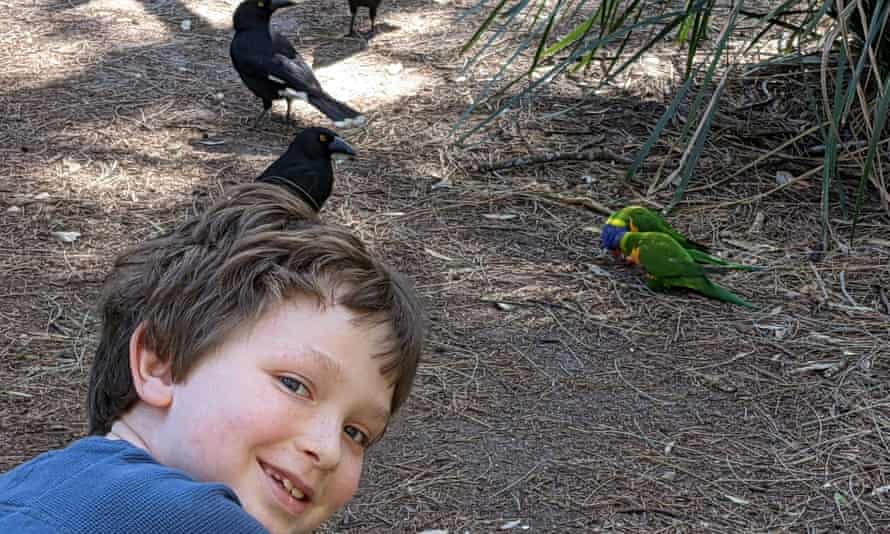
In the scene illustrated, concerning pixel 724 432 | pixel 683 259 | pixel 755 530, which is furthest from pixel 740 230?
pixel 755 530

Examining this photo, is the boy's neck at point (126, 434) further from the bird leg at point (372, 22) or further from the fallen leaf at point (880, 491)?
the bird leg at point (372, 22)

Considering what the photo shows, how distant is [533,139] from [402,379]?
4.29 metres

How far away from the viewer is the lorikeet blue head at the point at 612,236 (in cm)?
461

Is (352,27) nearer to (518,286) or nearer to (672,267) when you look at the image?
(518,286)

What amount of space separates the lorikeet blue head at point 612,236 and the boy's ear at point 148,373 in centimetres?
319

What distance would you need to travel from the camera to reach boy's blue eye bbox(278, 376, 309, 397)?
1510mm

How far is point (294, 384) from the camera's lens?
4.97ft

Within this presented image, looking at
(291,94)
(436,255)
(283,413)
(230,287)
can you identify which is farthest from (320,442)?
(291,94)

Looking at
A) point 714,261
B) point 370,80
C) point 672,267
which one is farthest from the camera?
point 370,80

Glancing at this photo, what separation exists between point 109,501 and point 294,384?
0.32 metres

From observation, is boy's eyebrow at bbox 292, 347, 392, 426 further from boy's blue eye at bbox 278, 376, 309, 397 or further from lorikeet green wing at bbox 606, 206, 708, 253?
lorikeet green wing at bbox 606, 206, 708, 253

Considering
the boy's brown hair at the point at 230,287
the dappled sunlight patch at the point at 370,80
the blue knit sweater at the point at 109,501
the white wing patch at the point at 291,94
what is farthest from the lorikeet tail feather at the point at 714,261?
the blue knit sweater at the point at 109,501

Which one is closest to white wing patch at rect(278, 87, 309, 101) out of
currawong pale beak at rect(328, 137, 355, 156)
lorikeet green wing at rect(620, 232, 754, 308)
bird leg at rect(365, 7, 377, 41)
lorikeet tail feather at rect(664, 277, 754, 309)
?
currawong pale beak at rect(328, 137, 355, 156)

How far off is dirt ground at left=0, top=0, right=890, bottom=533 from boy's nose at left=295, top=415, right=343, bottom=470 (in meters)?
1.60
